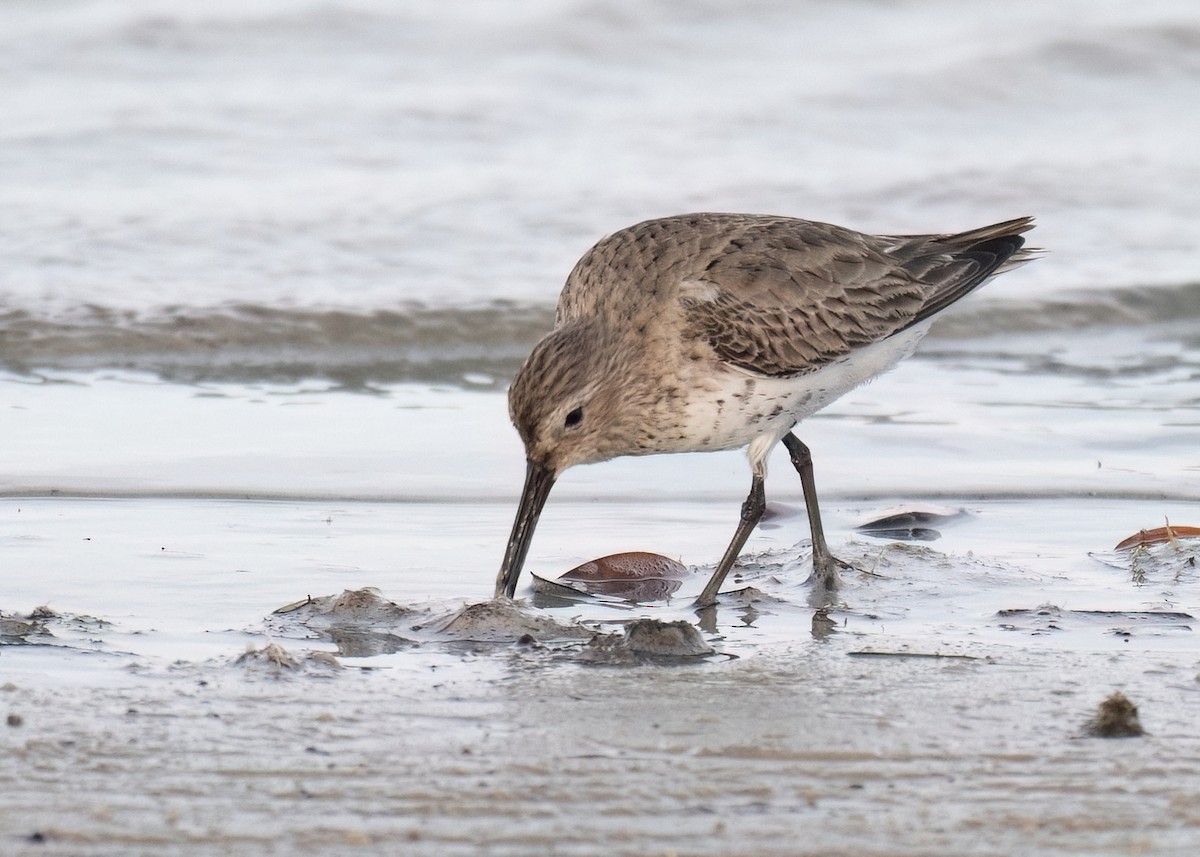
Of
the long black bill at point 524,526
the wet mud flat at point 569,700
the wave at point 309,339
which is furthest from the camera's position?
the wave at point 309,339

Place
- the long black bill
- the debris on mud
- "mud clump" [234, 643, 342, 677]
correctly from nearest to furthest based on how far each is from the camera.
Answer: "mud clump" [234, 643, 342, 677]
the long black bill
the debris on mud

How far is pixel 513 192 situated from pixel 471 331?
7.69 ft

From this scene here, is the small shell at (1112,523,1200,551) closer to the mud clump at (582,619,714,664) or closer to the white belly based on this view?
the white belly

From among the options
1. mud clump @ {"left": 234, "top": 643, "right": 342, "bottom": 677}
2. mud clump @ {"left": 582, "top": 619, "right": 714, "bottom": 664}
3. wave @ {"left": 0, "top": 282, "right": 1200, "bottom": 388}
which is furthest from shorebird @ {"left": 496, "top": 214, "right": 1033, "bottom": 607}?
wave @ {"left": 0, "top": 282, "right": 1200, "bottom": 388}

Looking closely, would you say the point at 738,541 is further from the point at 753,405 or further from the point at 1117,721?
the point at 1117,721

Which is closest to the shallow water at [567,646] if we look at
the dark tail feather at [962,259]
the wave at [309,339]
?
the wave at [309,339]

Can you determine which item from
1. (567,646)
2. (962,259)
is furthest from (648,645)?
(962,259)

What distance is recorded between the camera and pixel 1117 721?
3.90 meters

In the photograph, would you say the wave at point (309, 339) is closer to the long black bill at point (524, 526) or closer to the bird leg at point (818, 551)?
the bird leg at point (818, 551)

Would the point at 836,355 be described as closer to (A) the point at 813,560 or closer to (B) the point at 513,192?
(A) the point at 813,560

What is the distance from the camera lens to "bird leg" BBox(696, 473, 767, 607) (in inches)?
213

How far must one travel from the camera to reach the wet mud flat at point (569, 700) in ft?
11.0

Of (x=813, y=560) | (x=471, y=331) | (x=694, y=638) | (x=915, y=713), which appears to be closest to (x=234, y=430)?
(x=471, y=331)

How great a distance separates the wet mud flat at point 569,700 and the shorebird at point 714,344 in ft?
1.42
